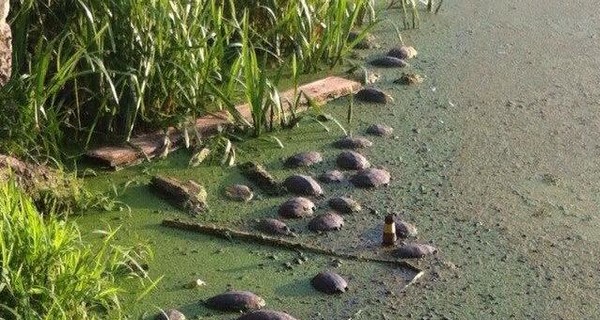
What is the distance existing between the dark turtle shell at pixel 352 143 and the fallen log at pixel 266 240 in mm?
670

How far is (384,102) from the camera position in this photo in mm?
4012

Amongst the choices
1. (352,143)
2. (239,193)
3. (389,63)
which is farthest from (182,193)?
(389,63)

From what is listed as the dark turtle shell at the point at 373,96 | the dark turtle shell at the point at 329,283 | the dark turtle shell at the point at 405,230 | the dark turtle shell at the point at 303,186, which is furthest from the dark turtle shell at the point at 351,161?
the dark turtle shell at the point at 329,283

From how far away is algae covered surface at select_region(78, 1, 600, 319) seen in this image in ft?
9.30

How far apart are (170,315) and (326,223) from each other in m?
0.62

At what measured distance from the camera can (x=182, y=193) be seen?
3.26 m

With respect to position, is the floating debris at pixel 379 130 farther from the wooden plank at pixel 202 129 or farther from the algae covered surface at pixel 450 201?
the wooden plank at pixel 202 129

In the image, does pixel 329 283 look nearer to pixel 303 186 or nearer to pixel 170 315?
pixel 170 315

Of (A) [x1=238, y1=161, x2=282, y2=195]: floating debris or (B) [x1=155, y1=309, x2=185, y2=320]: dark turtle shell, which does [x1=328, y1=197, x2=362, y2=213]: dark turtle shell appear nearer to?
(A) [x1=238, y1=161, x2=282, y2=195]: floating debris

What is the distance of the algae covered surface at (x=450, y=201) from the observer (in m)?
2.83

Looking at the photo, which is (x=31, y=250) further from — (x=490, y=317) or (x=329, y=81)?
(x=329, y=81)

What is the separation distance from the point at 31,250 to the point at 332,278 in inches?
28.1

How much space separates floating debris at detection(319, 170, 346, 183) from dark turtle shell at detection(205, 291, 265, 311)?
743mm

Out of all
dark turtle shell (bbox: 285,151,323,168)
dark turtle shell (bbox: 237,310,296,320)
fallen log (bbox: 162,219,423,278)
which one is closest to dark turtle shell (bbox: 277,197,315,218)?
fallen log (bbox: 162,219,423,278)
